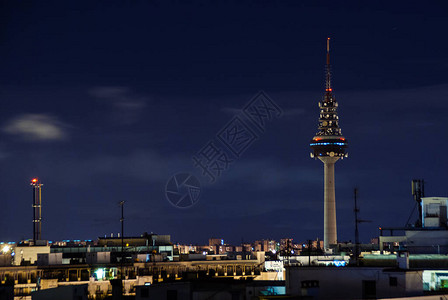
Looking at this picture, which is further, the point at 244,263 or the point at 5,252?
the point at 244,263

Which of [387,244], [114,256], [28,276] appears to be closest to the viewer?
[28,276]

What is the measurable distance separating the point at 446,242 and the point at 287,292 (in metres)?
38.5

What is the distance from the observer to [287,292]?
51250 millimetres

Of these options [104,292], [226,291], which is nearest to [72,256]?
[104,292]

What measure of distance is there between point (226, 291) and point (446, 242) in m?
40.5

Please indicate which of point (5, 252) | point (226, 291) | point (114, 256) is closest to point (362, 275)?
point (226, 291)

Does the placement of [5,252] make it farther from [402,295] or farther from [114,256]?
[402,295]

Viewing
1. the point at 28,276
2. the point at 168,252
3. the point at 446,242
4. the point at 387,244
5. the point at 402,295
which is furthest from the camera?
the point at 168,252

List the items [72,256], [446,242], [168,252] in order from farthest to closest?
[168,252], [72,256], [446,242]

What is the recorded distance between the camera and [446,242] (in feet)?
282

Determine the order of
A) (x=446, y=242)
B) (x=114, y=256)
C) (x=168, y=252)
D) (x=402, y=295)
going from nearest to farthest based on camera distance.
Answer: (x=402, y=295) → (x=446, y=242) → (x=114, y=256) → (x=168, y=252)

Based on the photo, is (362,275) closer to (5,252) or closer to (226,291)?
(226,291)

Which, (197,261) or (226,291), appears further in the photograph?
(197,261)

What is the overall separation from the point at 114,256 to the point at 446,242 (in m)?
50.2
